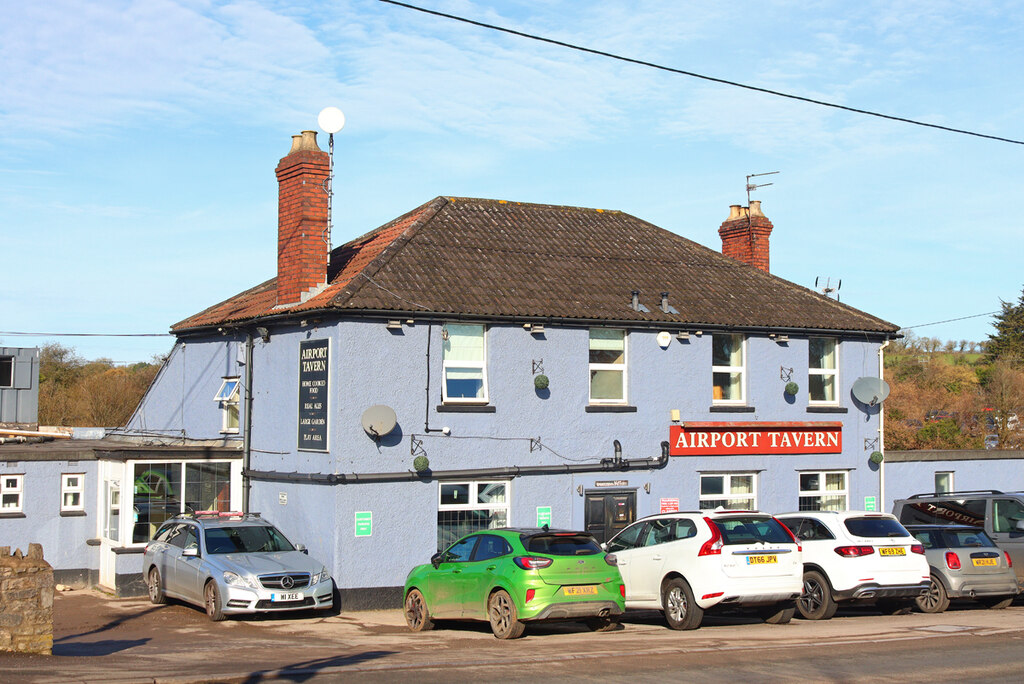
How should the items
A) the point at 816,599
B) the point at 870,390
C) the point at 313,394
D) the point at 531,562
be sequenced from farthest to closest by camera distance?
the point at 870,390, the point at 313,394, the point at 816,599, the point at 531,562

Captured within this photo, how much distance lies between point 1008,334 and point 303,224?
6028cm

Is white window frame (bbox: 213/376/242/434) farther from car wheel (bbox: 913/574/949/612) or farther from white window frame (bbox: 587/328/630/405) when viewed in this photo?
car wheel (bbox: 913/574/949/612)

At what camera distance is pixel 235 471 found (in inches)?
875

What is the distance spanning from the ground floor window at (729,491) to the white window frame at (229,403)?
389 inches

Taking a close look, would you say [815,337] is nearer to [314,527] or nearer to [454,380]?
[454,380]

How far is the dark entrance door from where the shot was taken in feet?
70.7

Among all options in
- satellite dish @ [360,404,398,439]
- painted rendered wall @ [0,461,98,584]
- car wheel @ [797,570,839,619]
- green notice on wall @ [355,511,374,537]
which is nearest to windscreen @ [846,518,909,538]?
car wheel @ [797,570,839,619]

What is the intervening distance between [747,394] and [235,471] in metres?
10.8

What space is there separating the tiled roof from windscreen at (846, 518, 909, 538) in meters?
6.64

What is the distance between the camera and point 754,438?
2325 cm

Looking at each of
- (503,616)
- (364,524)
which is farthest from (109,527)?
(503,616)

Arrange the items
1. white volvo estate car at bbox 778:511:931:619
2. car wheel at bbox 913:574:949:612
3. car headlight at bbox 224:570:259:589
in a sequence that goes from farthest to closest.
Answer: car wheel at bbox 913:574:949:612 → car headlight at bbox 224:570:259:589 → white volvo estate car at bbox 778:511:931:619

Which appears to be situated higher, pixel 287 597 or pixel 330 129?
pixel 330 129

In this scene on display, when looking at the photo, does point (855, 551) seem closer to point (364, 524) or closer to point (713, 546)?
point (713, 546)
